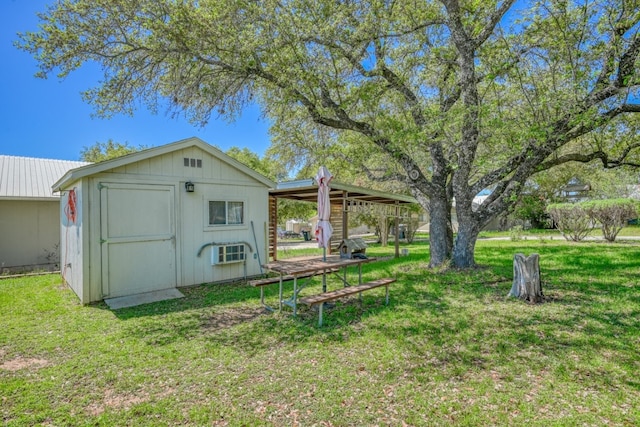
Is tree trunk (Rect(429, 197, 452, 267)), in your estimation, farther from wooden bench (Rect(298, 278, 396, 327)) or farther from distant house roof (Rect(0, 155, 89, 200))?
distant house roof (Rect(0, 155, 89, 200))

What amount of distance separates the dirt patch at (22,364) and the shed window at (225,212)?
161 inches

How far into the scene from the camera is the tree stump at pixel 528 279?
17.2ft

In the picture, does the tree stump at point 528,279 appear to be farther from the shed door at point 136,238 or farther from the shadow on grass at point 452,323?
the shed door at point 136,238

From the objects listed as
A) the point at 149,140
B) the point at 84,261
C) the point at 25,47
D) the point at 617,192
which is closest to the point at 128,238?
the point at 84,261

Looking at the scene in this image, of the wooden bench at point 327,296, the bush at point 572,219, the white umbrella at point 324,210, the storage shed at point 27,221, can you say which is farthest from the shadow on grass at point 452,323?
the bush at point 572,219

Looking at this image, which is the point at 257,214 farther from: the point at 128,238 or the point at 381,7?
the point at 381,7

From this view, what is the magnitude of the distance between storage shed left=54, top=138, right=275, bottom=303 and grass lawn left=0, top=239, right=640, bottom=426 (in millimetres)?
892

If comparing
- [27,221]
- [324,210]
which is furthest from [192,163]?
[27,221]

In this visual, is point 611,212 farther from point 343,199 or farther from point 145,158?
point 145,158

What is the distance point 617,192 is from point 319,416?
27626mm

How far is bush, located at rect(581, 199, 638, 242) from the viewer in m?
13.0

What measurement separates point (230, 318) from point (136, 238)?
2754mm

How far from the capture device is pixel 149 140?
84.6 feet

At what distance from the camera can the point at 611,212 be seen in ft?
43.7
